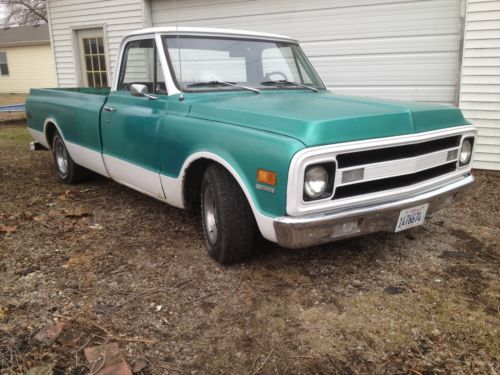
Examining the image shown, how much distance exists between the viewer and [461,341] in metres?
2.52

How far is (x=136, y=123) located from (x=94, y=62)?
8303mm

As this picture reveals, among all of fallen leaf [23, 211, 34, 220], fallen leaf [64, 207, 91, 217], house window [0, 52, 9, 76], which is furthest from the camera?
house window [0, 52, 9, 76]

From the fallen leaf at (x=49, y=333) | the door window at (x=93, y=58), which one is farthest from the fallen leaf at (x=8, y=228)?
the door window at (x=93, y=58)

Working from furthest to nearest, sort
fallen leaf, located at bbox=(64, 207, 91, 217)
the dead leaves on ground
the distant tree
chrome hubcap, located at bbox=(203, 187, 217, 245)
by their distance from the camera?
the distant tree → fallen leaf, located at bbox=(64, 207, 91, 217) → the dead leaves on ground → chrome hubcap, located at bbox=(203, 187, 217, 245)

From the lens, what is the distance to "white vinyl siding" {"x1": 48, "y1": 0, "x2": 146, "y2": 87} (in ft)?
32.9

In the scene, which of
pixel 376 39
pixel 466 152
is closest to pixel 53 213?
pixel 466 152

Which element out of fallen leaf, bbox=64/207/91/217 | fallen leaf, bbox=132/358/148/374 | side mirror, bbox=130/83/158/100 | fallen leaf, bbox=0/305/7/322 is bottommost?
fallen leaf, bbox=132/358/148/374

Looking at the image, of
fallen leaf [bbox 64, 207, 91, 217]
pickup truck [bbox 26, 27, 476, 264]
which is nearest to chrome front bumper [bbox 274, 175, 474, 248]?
pickup truck [bbox 26, 27, 476, 264]

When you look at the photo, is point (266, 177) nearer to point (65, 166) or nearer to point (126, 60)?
point (126, 60)

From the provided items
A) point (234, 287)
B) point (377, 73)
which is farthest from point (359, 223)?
point (377, 73)

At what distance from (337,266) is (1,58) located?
29.6 meters

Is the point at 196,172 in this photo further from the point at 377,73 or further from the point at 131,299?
the point at 377,73

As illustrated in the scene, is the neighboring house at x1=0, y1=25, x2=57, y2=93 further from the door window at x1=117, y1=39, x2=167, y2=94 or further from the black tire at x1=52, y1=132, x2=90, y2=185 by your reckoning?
the door window at x1=117, y1=39, x2=167, y2=94

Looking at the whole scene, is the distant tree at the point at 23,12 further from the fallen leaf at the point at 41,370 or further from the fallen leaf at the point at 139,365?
the fallen leaf at the point at 139,365
